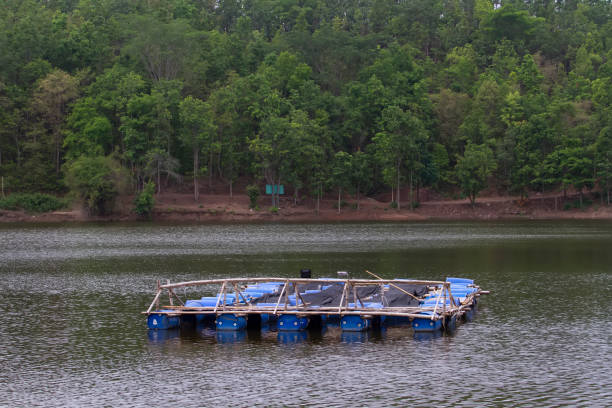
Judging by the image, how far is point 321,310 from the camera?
35.3 m

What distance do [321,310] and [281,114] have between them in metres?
88.6

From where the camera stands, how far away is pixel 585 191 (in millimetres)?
117562

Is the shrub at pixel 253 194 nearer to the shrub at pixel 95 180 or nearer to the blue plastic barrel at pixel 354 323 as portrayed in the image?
the shrub at pixel 95 180

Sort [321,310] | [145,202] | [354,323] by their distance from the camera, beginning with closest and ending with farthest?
[354,323] < [321,310] < [145,202]

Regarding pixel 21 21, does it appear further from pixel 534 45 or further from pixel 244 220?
pixel 534 45

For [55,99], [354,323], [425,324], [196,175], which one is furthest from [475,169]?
[354,323]

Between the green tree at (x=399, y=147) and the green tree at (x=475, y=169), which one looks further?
the green tree at (x=399, y=147)

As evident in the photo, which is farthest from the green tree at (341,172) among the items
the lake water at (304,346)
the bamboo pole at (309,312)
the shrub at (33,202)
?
the bamboo pole at (309,312)

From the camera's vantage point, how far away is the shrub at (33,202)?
11031 cm

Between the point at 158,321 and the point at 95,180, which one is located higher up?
the point at 95,180

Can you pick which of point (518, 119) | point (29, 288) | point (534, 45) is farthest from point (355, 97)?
point (29, 288)

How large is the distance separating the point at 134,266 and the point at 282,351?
29.6 meters

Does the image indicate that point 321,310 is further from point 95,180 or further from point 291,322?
point 95,180

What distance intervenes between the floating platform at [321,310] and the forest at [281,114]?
241 feet
